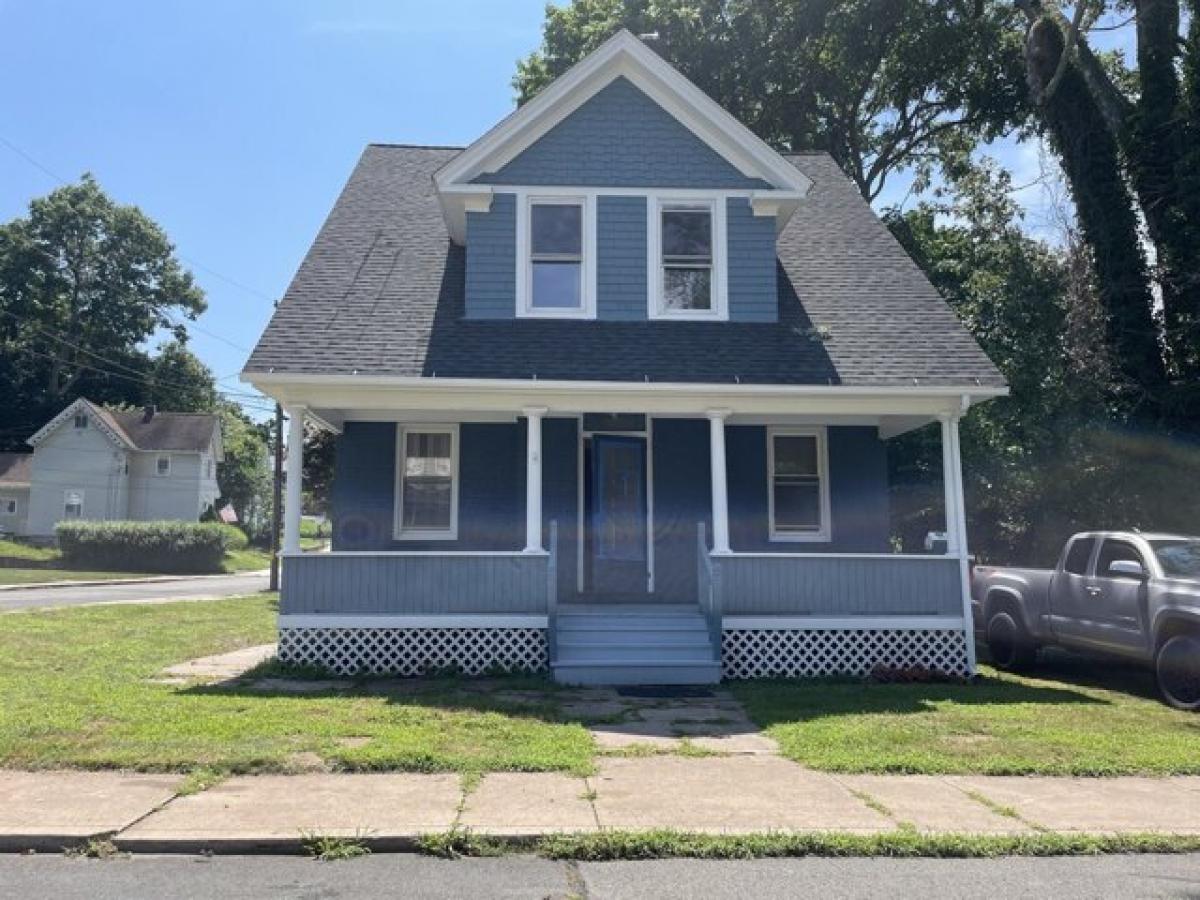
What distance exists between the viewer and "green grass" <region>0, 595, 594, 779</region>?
262 inches

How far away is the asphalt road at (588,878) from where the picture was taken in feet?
14.7

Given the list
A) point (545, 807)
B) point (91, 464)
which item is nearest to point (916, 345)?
point (545, 807)

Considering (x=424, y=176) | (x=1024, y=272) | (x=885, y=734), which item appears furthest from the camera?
(x=1024, y=272)

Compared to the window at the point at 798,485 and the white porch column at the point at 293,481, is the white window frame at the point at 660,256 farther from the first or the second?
the white porch column at the point at 293,481

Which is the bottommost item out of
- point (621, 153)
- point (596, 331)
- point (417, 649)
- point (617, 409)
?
point (417, 649)

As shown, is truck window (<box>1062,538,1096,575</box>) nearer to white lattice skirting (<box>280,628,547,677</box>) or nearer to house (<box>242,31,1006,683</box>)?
house (<box>242,31,1006,683</box>)

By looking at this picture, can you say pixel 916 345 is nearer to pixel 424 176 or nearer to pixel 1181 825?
pixel 1181 825

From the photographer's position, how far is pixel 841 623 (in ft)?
36.8

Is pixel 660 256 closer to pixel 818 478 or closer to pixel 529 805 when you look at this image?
pixel 818 478

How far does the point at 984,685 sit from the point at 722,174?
737 cm

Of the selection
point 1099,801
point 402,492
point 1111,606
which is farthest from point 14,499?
point 1099,801

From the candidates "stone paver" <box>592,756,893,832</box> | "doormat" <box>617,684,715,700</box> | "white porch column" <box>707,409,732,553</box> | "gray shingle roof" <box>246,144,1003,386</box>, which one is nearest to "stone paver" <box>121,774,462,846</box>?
"stone paver" <box>592,756,893,832</box>

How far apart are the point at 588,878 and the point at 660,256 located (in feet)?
30.8

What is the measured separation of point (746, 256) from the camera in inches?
504
